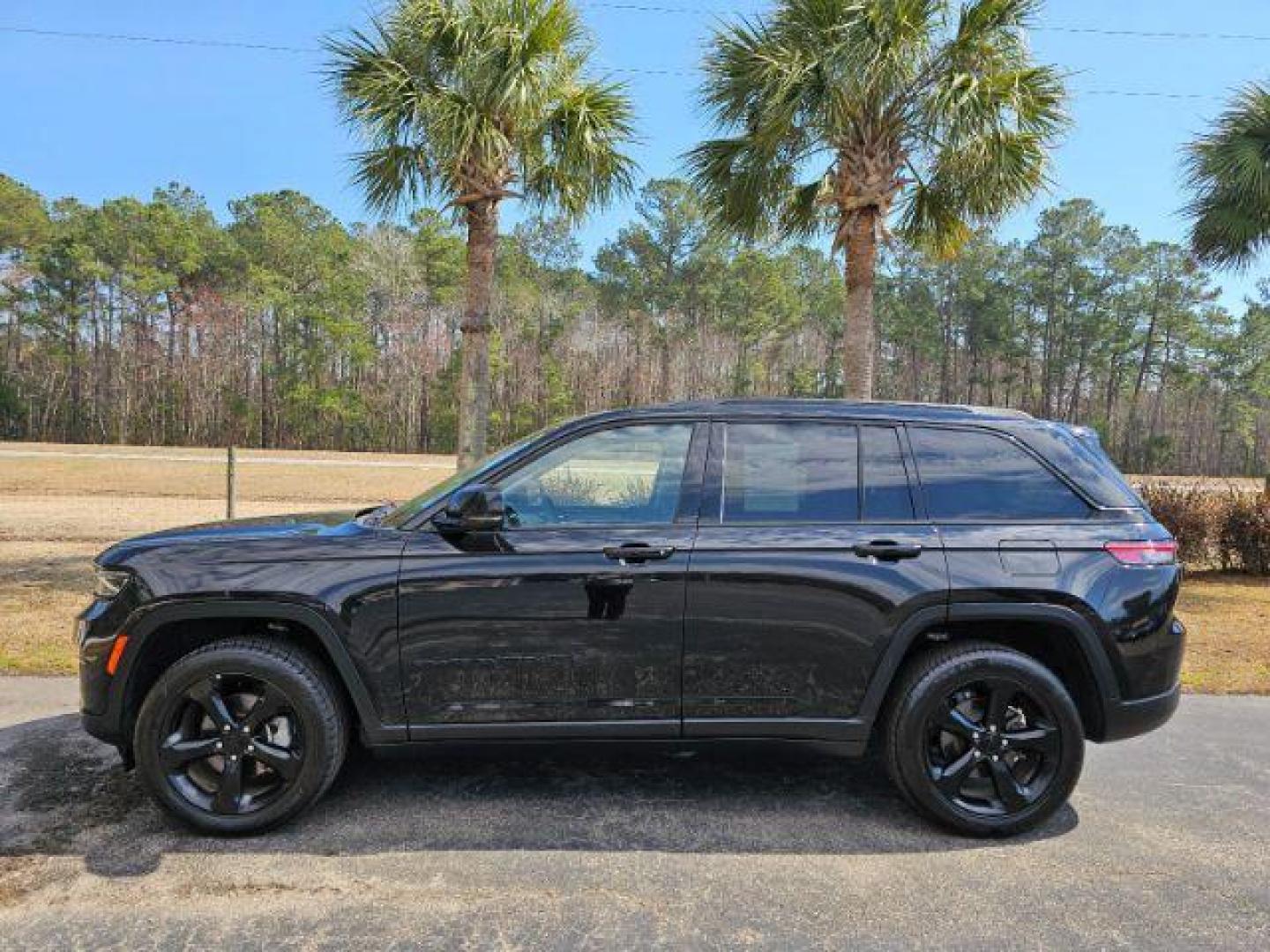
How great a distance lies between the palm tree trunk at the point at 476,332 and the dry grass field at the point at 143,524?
3.91 meters

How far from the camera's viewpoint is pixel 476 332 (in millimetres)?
9305

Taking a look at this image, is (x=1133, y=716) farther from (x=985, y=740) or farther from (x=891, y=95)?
(x=891, y=95)

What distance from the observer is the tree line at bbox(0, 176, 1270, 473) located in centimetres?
5409

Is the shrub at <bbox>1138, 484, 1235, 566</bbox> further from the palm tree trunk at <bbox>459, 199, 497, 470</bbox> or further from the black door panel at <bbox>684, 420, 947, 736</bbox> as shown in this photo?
the black door panel at <bbox>684, 420, 947, 736</bbox>

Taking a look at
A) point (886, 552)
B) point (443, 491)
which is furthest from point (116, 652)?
point (886, 552)

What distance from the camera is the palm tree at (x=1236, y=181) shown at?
11133 millimetres

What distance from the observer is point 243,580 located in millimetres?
3297

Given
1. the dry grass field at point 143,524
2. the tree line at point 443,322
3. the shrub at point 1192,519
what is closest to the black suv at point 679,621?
the dry grass field at point 143,524

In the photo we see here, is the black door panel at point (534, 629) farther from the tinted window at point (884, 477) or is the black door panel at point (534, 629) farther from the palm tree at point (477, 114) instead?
the palm tree at point (477, 114)

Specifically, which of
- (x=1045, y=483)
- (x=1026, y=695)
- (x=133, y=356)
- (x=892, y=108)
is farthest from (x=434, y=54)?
(x=133, y=356)

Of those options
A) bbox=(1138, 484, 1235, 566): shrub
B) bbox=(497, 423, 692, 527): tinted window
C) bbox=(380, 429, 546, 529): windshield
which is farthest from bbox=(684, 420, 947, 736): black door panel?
bbox=(1138, 484, 1235, 566): shrub

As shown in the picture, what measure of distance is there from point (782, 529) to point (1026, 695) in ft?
4.07

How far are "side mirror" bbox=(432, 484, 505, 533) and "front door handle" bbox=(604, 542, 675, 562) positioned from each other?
0.46 metres

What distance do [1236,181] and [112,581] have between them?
13663 millimetres
